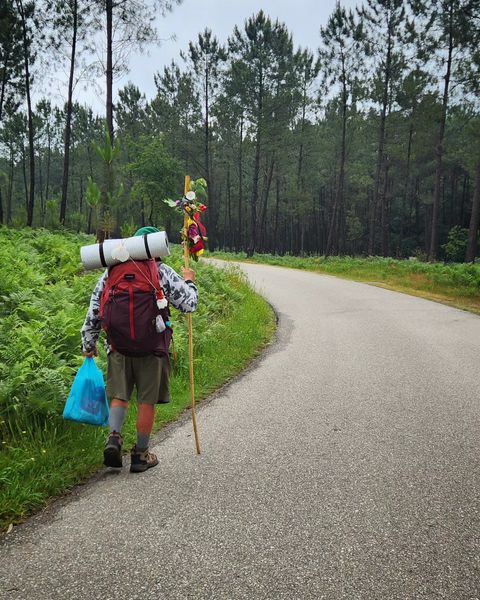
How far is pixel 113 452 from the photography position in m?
3.51

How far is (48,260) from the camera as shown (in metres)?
10.9

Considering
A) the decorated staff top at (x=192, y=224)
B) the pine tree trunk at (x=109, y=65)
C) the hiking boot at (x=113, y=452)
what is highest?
the pine tree trunk at (x=109, y=65)

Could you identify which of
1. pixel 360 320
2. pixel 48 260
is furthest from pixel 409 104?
pixel 48 260

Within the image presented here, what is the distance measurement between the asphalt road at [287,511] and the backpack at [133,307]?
1150mm

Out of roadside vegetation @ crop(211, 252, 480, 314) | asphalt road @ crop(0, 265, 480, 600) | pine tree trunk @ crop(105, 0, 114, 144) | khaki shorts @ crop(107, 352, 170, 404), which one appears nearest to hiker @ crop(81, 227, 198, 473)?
khaki shorts @ crop(107, 352, 170, 404)

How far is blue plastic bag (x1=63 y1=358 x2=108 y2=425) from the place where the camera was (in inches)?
138

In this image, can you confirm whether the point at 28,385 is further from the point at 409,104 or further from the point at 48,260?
the point at 409,104

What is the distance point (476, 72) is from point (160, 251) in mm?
24992

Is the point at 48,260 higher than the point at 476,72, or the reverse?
the point at 476,72

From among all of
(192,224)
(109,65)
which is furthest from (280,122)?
(192,224)

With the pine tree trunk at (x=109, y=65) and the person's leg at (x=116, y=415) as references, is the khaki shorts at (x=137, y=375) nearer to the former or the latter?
the person's leg at (x=116, y=415)

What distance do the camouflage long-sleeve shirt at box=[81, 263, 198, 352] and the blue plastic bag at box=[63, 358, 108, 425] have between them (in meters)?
0.23

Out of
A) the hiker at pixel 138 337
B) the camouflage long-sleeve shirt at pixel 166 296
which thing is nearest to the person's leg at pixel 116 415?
the hiker at pixel 138 337

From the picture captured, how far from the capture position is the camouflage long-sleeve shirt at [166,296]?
144 inches
